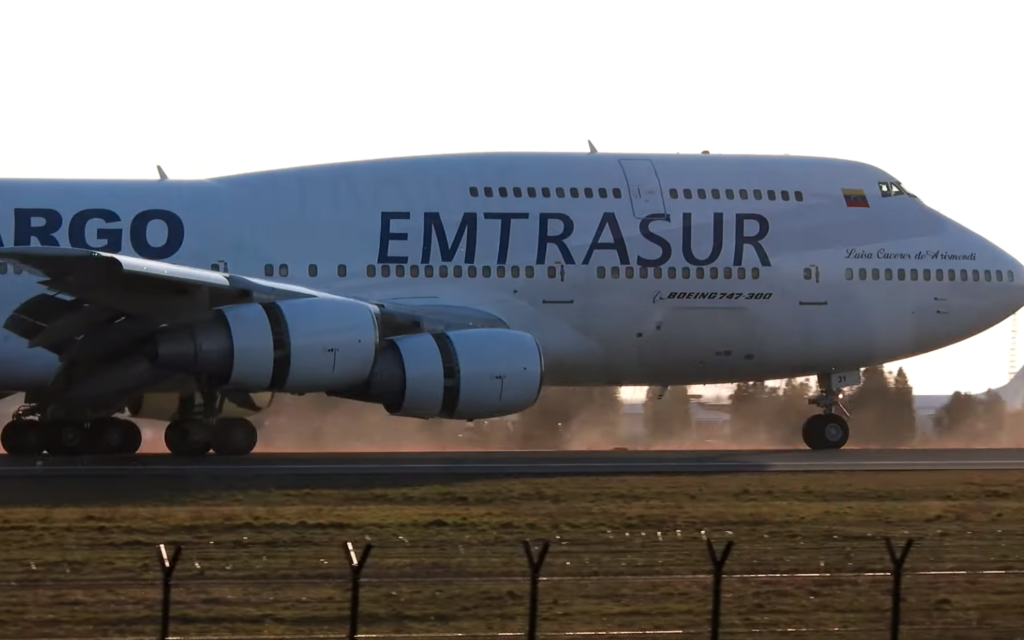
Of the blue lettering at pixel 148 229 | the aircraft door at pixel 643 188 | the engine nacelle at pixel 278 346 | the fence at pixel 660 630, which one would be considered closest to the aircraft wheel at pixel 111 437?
the blue lettering at pixel 148 229

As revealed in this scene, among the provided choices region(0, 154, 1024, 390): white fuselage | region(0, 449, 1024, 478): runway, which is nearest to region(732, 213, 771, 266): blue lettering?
region(0, 154, 1024, 390): white fuselage

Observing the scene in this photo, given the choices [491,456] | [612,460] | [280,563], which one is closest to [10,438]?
[491,456]

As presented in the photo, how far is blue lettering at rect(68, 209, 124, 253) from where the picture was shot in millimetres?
24172

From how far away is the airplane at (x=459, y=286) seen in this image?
22.2 m

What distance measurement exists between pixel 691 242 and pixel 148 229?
8.50 meters

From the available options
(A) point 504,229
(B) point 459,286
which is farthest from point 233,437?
(A) point 504,229

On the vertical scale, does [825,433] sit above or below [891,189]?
below

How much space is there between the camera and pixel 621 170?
2697cm

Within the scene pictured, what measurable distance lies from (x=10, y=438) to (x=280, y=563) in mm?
12928

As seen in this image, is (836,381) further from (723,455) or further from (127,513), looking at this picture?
(127,513)

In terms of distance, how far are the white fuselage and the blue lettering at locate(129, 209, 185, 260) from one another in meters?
0.02

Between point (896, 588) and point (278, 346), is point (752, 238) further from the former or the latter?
point (896, 588)

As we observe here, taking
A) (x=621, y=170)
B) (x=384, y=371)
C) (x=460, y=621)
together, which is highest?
(x=621, y=170)

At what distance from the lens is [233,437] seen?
23.8m
